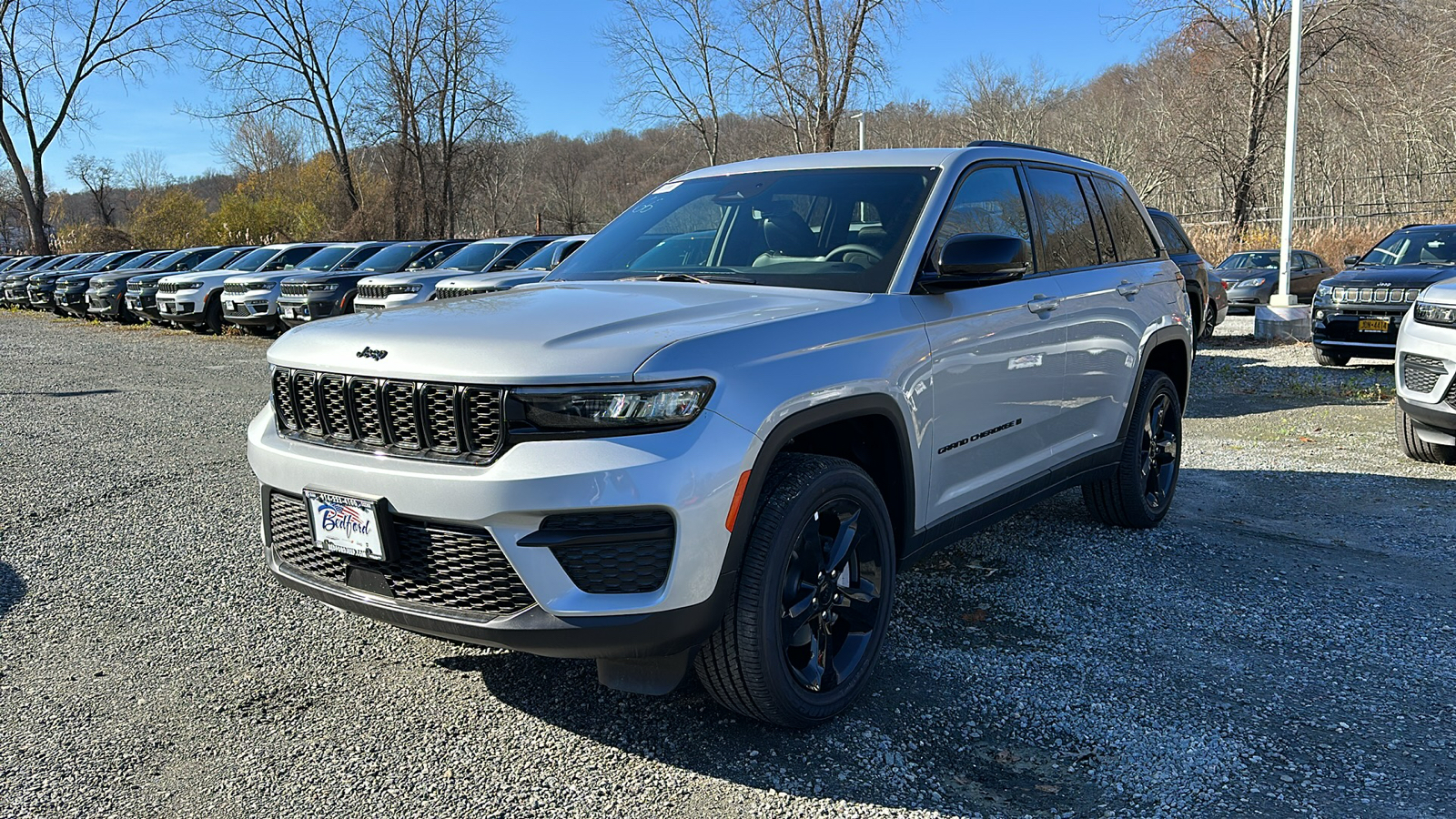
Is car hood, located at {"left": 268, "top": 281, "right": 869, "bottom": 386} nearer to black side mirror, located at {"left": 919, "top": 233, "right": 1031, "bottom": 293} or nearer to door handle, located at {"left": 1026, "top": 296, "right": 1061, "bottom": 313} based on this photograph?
black side mirror, located at {"left": 919, "top": 233, "right": 1031, "bottom": 293}

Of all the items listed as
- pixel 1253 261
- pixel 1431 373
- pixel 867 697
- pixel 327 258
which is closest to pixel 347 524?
pixel 867 697

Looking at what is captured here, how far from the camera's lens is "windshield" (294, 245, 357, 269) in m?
18.5

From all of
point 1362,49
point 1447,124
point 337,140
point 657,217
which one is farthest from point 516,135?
point 657,217

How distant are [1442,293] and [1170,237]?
5.18 meters

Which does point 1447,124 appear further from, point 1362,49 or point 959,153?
point 959,153

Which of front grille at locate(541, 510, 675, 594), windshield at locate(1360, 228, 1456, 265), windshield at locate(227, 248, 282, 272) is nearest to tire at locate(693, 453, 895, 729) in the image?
front grille at locate(541, 510, 675, 594)

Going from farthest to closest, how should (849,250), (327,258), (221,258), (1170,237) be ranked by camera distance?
(221,258), (327,258), (1170,237), (849,250)

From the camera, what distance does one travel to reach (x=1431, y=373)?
662cm

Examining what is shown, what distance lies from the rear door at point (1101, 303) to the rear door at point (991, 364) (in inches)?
7.2

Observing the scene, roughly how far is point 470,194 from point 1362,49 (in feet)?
98.9

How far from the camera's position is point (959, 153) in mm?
4211

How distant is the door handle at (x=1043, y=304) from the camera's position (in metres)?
4.27

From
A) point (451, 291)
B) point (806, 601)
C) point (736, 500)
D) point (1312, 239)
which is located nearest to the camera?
point (736, 500)

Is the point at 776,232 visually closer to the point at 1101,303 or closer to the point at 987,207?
the point at 987,207
